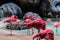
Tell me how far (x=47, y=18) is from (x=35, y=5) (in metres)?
0.19

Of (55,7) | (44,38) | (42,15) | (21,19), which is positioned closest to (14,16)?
(21,19)

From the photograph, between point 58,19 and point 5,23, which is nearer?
point 5,23

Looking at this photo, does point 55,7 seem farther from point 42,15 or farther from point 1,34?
point 1,34

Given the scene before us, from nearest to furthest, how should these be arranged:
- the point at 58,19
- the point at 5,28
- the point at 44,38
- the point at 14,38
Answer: the point at 44,38 → the point at 14,38 → the point at 5,28 → the point at 58,19

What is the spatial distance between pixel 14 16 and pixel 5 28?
17 centimetres

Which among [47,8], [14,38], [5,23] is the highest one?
[47,8]

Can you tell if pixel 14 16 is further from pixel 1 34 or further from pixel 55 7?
pixel 55 7

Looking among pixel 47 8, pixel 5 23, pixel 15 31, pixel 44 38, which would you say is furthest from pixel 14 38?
pixel 47 8

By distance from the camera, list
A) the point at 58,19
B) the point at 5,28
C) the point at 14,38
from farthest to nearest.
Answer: the point at 58,19, the point at 5,28, the point at 14,38

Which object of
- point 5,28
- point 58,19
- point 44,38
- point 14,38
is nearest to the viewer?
point 44,38

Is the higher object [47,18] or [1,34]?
[47,18]

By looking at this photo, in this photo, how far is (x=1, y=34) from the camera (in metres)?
1.48

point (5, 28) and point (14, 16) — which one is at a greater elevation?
point (14, 16)

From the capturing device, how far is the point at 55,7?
67.6 inches
